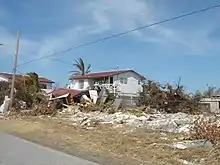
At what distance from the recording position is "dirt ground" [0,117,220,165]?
11.3 m

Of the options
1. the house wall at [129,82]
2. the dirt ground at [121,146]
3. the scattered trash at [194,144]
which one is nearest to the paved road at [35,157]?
the dirt ground at [121,146]

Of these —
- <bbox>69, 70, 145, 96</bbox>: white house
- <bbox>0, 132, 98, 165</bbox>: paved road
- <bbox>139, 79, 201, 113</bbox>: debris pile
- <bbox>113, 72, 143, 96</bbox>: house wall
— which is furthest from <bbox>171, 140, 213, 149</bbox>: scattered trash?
<bbox>113, 72, 143, 96</bbox>: house wall

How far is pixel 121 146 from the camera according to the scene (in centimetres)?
1406

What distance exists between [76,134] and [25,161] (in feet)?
26.5

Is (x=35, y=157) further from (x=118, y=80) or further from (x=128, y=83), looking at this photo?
(x=128, y=83)

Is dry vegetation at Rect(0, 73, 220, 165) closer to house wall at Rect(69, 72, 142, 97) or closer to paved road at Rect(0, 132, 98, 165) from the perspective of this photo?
paved road at Rect(0, 132, 98, 165)

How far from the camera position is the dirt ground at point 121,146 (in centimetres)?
1127

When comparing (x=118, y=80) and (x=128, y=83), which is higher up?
(x=118, y=80)

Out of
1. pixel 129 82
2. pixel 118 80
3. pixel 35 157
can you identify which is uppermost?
pixel 118 80

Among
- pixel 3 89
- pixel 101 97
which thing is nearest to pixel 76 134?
pixel 101 97

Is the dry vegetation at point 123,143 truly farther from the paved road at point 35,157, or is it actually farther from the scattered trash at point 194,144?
the paved road at point 35,157

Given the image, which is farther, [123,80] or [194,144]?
[123,80]

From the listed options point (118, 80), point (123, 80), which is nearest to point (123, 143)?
point (118, 80)

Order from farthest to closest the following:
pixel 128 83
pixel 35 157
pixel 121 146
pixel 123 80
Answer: pixel 128 83
pixel 123 80
pixel 121 146
pixel 35 157
